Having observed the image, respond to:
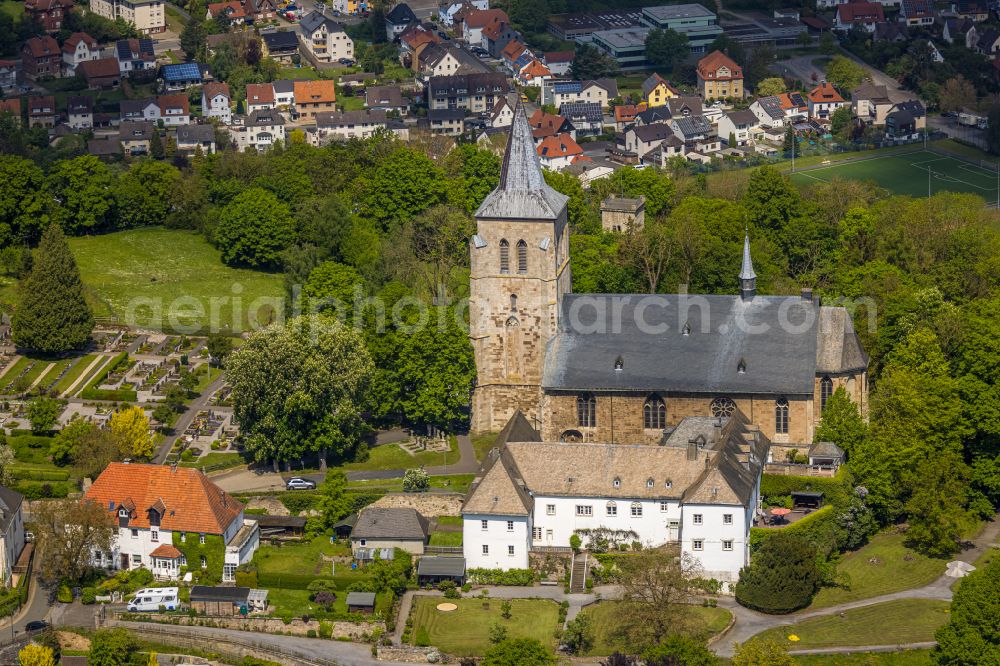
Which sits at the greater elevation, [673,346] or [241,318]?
[673,346]

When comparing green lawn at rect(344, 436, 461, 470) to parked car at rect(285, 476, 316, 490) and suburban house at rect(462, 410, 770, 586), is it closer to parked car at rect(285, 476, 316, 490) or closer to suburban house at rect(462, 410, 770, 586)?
parked car at rect(285, 476, 316, 490)

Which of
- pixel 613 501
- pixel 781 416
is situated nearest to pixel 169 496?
pixel 613 501

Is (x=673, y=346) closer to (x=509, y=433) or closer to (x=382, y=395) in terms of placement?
(x=509, y=433)

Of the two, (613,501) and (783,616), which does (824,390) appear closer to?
(613,501)

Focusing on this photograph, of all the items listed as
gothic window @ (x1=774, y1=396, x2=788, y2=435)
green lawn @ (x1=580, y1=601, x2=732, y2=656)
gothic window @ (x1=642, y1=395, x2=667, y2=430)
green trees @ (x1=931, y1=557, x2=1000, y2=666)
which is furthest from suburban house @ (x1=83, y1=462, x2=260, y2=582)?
green trees @ (x1=931, y1=557, x2=1000, y2=666)

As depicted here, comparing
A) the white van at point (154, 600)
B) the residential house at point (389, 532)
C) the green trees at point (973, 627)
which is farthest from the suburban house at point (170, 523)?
the green trees at point (973, 627)

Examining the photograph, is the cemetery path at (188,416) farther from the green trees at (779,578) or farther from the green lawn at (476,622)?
the green trees at (779,578)

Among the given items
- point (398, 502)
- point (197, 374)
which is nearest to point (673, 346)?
point (398, 502)
